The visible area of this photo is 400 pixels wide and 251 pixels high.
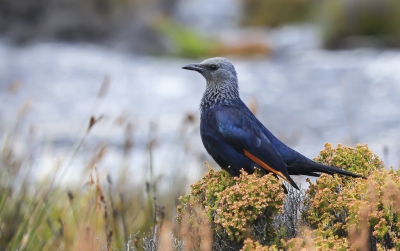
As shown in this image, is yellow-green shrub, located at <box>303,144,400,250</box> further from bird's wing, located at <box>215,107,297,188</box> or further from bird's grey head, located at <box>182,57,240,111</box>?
bird's grey head, located at <box>182,57,240,111</box>

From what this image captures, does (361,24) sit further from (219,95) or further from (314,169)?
(314,169)

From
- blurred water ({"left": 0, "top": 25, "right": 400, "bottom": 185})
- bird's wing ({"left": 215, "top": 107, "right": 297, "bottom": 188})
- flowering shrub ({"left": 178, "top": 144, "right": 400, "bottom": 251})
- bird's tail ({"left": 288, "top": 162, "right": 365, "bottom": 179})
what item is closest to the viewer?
flowering shrub ({"left": 178, "top": 144, "right": 400, "bottom": 251})

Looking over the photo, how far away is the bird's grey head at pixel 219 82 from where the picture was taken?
3732mm

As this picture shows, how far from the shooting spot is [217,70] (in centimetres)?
382

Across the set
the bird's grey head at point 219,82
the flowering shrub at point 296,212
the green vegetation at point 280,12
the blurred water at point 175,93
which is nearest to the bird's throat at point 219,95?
the bird's grey head at point 219,82

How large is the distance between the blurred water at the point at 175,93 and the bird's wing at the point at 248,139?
437cm

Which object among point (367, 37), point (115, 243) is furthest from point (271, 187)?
point (367, 37)

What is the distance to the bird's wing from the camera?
3.27 meters

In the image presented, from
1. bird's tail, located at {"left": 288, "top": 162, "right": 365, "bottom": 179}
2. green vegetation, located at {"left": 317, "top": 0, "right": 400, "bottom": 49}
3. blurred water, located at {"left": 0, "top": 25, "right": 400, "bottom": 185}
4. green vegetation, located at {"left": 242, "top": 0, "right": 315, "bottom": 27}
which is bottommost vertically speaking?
bird's tail, located at {"left": 288, "top": 162, "right": 365, "bottom": 179}

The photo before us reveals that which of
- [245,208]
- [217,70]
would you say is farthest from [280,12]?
[245,208]

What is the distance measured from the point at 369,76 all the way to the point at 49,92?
5650 mm

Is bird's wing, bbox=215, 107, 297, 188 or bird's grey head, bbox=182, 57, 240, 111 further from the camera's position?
bird's grey head, bbox=182, 57, 240, 111

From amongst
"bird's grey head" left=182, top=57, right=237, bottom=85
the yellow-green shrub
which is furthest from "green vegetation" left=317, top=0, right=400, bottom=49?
the yellow-green shrub

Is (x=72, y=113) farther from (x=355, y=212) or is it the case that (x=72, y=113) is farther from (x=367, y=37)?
(x=355, y=212)
